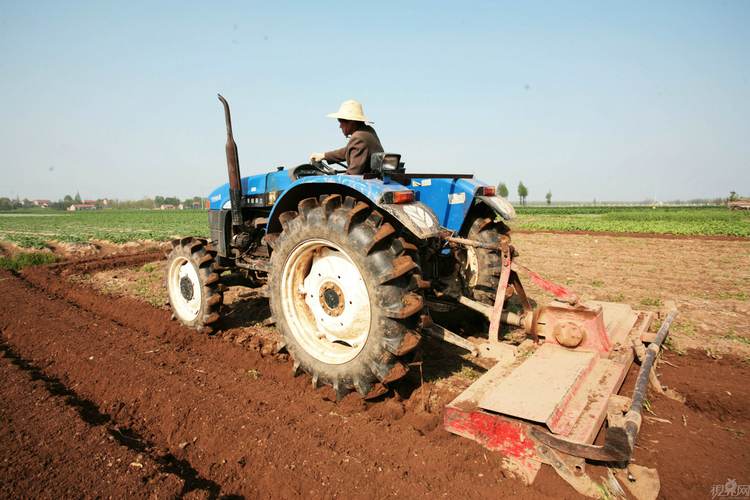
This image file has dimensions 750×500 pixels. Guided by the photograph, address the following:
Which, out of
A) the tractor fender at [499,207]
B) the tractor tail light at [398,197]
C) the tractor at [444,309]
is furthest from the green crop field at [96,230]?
the tractor tail light at [398,197]

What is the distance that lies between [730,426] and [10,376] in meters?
5.66

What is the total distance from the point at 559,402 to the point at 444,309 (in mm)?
1447

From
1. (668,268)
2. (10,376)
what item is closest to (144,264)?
(10,376)

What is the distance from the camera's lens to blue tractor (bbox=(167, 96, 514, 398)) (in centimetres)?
284

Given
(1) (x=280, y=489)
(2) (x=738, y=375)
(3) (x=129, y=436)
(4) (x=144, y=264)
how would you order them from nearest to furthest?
(1) (x=280, y=489)
(3) (x=129, y=436)
(2) (x=738, y=375)
(4) (x=144, y=264)

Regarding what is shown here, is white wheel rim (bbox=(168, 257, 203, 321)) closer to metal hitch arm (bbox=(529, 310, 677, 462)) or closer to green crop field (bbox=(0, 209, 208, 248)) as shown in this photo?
metal hitch arm (bbox=(529, 310, 677, 462))

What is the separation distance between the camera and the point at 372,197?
2.94 meters

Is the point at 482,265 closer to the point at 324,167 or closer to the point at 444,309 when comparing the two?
the point at 444,309

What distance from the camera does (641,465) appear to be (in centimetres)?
236

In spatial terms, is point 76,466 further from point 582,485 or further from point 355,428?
point 582,485

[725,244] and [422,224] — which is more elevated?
[422,224]

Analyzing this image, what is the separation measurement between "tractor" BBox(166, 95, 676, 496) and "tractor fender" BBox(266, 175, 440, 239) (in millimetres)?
12

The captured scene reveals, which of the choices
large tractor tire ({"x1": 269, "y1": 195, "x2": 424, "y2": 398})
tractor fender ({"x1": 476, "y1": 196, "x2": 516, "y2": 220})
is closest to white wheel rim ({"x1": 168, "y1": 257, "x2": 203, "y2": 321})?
large tractor tire ({"x1": 269, "y1": 195, "x2": 424, "y2": 398})

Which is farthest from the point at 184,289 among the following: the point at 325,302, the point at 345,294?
the point at 345,294
